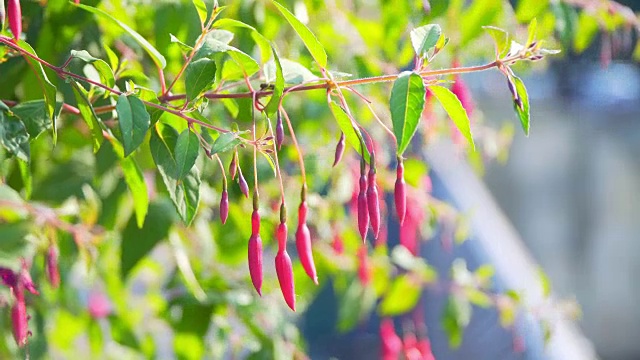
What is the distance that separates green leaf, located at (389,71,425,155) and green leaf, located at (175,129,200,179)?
0.14m

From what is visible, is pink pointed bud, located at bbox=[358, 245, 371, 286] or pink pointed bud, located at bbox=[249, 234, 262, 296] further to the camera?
pink pointed bud, located at bbox=[358, 245, 371, 286]

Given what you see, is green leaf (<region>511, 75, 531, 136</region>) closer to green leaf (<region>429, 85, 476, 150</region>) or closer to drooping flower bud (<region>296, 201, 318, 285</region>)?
green leaf (<region>429, 85, 476, 150</region>)

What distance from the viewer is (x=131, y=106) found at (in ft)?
2.19

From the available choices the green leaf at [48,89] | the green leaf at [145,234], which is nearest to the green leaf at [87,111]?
the green leaf at [48,89]

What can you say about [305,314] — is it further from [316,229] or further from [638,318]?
[638,318]

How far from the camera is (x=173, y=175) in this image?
0.73m

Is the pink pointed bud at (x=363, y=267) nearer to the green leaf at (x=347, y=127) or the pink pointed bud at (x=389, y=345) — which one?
the pink pointed bud at (x=389, y=345)

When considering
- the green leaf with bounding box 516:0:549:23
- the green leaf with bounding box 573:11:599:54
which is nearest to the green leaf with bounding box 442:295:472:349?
the green leaf with bounding box 573:11:599:54

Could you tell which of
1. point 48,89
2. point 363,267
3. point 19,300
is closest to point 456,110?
point 48,89

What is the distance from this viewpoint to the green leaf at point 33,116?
80cm

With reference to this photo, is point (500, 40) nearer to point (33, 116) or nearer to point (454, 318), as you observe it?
point (33, 116)

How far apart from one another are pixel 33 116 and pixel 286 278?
0.88ft

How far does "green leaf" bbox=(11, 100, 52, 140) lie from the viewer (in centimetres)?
80

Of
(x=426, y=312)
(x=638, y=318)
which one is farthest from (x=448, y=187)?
(x=638, y=318)
